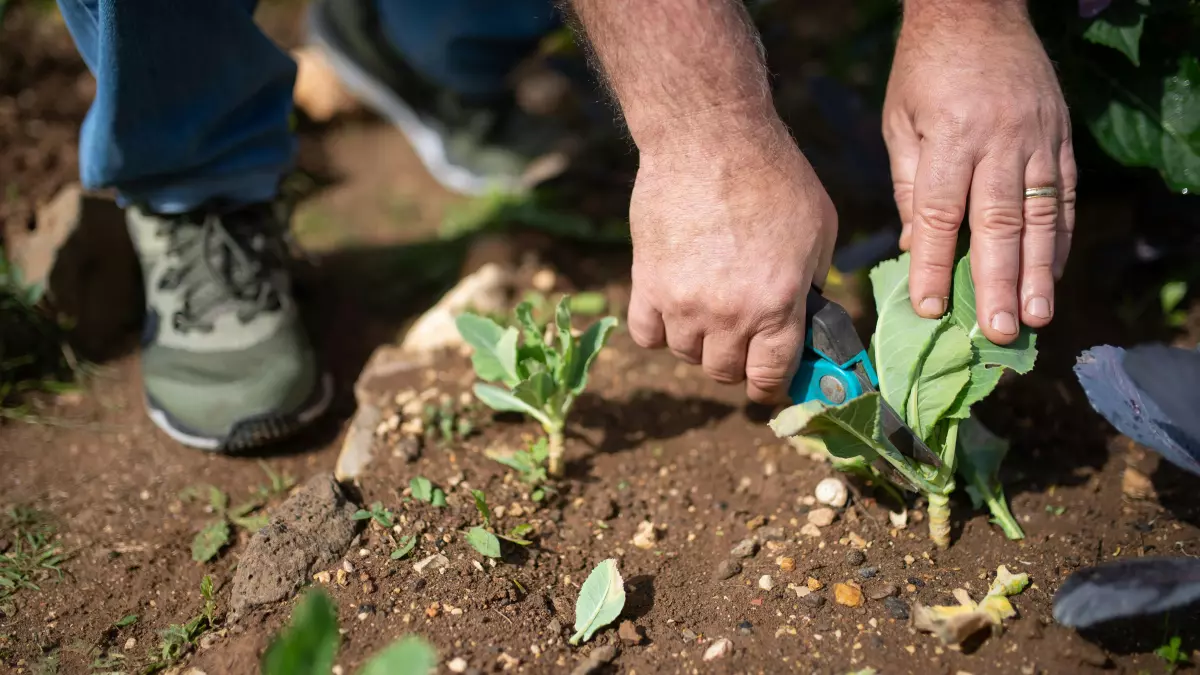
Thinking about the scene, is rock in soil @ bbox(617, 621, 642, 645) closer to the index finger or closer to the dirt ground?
the dirt ground

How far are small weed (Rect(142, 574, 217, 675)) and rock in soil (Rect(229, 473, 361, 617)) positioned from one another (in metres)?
0.05

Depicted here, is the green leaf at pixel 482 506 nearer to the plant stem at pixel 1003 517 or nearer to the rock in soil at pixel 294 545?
the rock in soil at pixel 294 545

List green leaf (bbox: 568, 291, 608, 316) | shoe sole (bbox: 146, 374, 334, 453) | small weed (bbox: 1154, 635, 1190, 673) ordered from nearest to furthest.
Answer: small weed (bbox: 1154, 635, 1190, 673)
shoe sole (bbox: 146, 374, 334, 453)
green leaf (bbox: 568, 291, 608, 316)

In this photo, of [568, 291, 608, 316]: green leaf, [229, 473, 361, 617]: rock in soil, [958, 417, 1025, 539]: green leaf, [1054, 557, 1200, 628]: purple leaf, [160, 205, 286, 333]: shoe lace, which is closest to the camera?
[1054, 557, 1200, 628]: purple leaf

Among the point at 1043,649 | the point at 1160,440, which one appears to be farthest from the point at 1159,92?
the point at 1043,649

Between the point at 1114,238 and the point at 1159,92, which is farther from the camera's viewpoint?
the point at 1114,238

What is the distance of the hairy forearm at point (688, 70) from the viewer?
1587mm

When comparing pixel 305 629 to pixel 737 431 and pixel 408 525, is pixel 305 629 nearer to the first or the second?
pixel 408 525

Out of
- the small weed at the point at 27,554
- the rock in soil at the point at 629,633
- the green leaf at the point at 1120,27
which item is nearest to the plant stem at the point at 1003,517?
the rock in soil at the point at 629,633

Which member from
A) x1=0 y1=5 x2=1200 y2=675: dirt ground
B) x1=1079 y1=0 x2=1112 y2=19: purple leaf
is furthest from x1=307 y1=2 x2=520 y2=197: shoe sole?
x1=1079 y1=0 x2=1112 y2=19: purple leaf

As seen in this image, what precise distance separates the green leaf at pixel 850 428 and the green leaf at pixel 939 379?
0.31 feet

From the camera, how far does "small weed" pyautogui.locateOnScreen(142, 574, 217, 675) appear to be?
5.56 feet

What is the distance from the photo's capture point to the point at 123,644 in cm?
179

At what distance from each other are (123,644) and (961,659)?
1592 mm
